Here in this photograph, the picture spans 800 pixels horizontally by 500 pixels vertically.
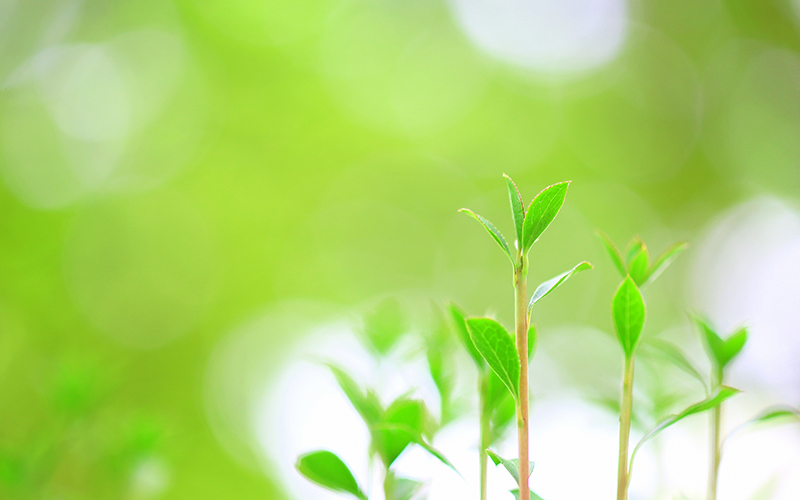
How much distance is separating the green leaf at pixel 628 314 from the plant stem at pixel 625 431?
1 cm

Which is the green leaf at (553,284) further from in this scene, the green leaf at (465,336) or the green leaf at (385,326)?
the green leaf at (385,326)

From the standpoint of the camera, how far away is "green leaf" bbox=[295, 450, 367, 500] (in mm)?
249

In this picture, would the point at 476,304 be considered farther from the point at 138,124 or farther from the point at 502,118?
the point at 138,124

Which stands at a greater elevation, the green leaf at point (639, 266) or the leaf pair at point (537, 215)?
the green leaf at point (639, 266)

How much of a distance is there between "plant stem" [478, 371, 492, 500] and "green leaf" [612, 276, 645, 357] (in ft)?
0.28

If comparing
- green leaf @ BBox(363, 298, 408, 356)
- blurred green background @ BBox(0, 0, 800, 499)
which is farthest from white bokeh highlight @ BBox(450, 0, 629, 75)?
green leaf @ BBox(363, 298, 408, 356)

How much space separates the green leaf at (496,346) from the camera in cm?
22

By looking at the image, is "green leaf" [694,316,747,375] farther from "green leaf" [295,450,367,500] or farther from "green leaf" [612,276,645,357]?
"green leaf" [295,450,367,500]

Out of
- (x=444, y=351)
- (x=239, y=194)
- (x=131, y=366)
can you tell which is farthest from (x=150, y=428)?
(x=239, y=194)

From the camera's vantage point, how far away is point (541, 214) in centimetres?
23

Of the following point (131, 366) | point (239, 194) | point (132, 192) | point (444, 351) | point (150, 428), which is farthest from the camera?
point (239, 194)

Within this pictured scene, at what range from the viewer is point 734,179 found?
241 cm

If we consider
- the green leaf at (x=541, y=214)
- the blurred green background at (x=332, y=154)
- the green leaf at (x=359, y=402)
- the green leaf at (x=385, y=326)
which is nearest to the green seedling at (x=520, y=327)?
the green leaf at (x=541, y=214)

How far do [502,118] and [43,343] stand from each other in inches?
94.9
